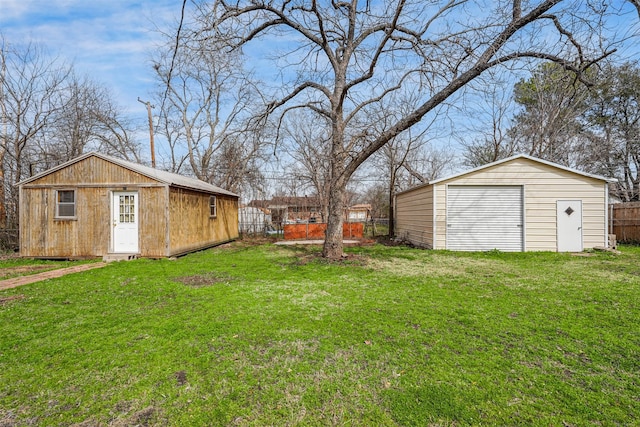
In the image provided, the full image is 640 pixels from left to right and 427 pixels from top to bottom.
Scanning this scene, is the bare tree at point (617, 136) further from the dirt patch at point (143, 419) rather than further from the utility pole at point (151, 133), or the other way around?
the utility pole at point (151, 133)

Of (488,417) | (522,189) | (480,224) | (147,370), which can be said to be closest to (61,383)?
(147,370)

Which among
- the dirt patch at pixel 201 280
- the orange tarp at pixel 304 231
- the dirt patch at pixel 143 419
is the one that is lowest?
the dirt patch at pixel 143 419

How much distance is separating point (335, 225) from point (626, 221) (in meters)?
11.8

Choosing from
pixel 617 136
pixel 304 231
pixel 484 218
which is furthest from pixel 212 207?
pixel 617 136

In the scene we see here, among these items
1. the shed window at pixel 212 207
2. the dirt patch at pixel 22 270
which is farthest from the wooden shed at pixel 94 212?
the shed window at pixel 212 207

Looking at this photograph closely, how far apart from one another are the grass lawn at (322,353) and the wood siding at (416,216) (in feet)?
16.9

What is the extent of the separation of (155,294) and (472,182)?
31.6 feet

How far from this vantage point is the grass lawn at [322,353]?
206 centimetres

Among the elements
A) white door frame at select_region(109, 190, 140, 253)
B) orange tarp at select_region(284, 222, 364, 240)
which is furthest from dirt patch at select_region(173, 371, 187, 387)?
orange tarp at select_region(284, 222, 364, 240)

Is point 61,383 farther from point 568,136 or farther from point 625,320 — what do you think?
point 568,136

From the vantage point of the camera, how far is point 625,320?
3.65 metres

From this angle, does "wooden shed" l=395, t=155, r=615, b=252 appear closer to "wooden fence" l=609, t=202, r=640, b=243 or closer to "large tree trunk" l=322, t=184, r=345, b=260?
"wooden fence" l=609, t=202, r=640, b=243

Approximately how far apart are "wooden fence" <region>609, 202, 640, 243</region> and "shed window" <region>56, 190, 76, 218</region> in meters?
18.4

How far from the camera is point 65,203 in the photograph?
927cm
